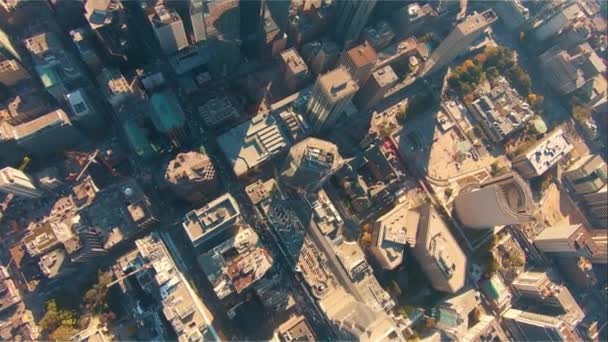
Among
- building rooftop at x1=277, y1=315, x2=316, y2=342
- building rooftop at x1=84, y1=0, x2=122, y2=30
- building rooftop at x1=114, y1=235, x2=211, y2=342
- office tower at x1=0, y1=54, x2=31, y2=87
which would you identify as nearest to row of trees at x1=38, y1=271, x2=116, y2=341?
building rooftop at x1=114, y1=235, x2=211, y2=342

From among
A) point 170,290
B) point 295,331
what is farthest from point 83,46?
point 295,331

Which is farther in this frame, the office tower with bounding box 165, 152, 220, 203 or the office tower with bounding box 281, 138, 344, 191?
the office tower with bounding box 165, 152, 220, 203

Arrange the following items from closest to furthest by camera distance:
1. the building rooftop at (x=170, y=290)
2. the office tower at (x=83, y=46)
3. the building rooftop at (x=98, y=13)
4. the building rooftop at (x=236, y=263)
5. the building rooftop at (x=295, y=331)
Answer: the building rooftop at (x=170, y=290) → the building rooftop at (x=236, y=263) → the building rooftop at (x=98, y=13) → the building rooftop at (x=295, y=331) → the office tower at (x=83, y=46)

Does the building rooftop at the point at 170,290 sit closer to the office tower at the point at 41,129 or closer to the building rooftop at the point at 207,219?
the building rooftop at the point at 207,219

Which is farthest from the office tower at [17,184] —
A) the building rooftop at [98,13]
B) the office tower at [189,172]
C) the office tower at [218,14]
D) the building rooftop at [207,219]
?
the office tower at [218,14]

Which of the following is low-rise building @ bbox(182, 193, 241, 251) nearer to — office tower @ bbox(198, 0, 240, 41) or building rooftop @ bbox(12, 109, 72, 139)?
building rooftop @ bbox(12, 109, 72, 139)

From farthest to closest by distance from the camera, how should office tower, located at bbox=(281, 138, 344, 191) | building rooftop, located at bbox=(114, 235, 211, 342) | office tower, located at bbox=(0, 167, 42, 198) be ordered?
building rooftop, located at bbox=(114, 235, 211, 342) → office tower, located at bbox=(0, 167, 42, 198) → office tower, located at bbox=(281, 138, 344, 191)
